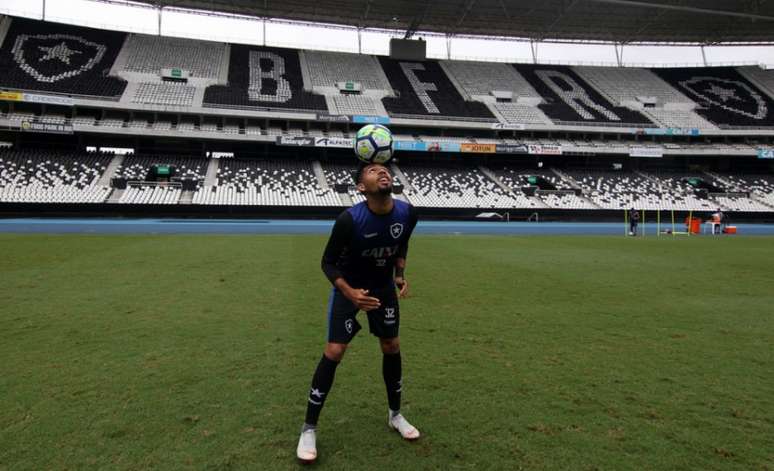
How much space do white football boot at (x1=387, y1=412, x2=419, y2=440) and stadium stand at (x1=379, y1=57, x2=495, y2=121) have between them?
4367 centimetres

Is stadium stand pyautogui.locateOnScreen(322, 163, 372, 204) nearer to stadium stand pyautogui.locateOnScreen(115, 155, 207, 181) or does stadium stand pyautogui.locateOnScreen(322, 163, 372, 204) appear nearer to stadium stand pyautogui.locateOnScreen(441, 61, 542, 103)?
stadium stand pyautogui.locateOnScreen(115, 155, 207, 181)

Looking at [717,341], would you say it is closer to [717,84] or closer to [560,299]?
[560,299]

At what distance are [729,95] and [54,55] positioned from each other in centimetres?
6753

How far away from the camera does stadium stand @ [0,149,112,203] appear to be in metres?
33.1

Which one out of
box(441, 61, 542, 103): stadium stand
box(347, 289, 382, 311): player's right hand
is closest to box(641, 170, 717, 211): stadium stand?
box(441, 61, 542, 103): stadium stand

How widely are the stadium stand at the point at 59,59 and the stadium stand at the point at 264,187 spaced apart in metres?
11.4

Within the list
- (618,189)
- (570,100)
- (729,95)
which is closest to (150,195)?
(618,189)

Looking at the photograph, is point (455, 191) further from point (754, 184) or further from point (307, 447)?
point (307, 447)

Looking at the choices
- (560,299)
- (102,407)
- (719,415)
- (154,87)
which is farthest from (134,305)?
(154,87)

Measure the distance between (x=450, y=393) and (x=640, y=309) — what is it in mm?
5266

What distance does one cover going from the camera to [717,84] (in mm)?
54781

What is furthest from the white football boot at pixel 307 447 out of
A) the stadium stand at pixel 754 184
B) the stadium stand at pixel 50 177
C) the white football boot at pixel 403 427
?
the stadium stand at pixel 754 184

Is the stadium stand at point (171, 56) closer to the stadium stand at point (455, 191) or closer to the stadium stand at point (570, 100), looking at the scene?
the stadium stand at point (455, 191)

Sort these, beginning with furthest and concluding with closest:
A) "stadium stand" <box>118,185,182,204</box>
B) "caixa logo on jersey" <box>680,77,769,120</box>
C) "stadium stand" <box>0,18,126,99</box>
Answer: "caixa logo on jersey" <box>680,77,769,120</box>, "stadium stand" <box>0,18,126,99</box>, "stadium stand" <box>118,185,182,204</box>
